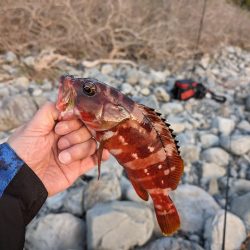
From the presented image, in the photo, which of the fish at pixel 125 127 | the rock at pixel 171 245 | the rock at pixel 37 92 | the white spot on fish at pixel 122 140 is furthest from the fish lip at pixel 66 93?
the rock at pixel 37 92

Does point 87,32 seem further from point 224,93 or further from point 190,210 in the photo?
point 190,210

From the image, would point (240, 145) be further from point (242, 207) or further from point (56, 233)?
point (56, 233)

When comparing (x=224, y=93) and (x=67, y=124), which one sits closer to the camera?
(x=67, y=124)

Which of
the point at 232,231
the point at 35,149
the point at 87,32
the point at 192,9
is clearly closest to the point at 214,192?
the point at 232,231

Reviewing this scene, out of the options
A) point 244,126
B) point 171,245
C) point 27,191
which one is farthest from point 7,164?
point 244,126

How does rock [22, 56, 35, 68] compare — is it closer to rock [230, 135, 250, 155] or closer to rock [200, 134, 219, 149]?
rock [200, 134, 219, 149]

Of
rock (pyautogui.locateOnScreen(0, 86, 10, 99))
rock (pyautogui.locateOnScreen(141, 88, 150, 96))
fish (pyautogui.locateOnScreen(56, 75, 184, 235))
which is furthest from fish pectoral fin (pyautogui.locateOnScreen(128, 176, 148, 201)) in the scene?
rock (pyautogui.locateOnScreen(141, 88, 150, 96))
